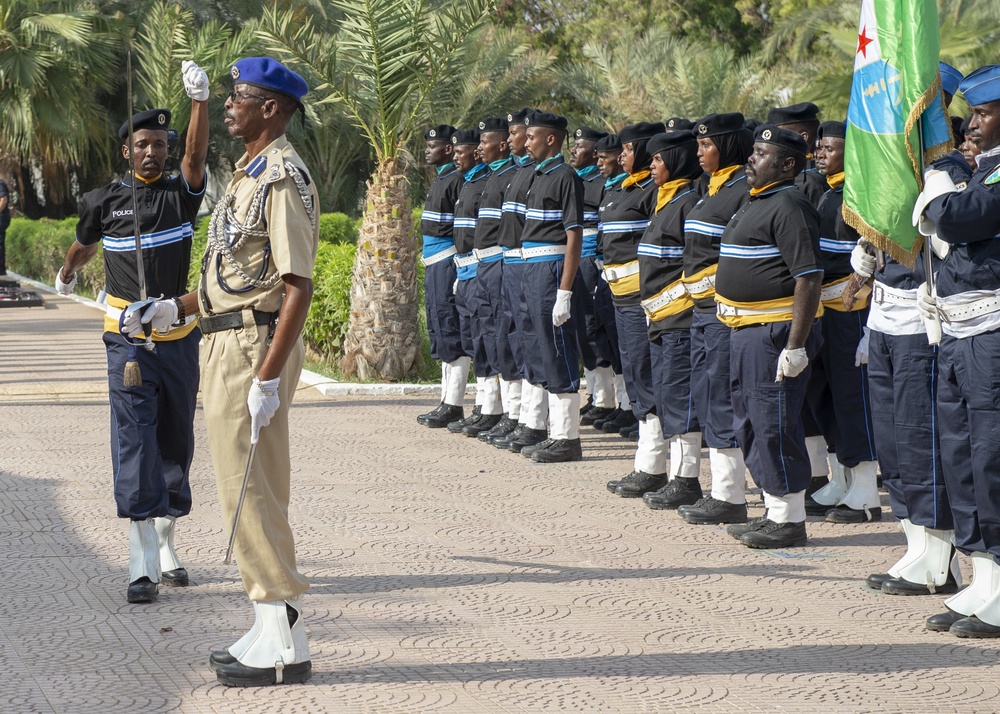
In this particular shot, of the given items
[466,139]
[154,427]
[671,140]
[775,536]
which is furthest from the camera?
[466,139]

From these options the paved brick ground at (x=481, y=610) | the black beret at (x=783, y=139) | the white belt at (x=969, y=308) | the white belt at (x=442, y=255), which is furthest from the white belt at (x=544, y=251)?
the white belt at (x=969, y=308)

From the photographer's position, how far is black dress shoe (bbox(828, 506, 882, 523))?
7828mm

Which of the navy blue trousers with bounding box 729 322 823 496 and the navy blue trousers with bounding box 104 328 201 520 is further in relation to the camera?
the navy blue trousers with bounding box 729 322 823 496

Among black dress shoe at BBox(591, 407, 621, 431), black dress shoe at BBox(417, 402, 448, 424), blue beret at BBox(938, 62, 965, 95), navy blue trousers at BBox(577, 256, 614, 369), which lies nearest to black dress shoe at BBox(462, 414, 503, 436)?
black dress shoe at BBox(417, 402, 448, 424)

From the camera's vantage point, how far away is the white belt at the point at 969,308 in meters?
5.35

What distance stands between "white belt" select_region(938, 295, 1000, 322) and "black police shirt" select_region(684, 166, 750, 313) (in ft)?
6.92

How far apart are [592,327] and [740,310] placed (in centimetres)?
411

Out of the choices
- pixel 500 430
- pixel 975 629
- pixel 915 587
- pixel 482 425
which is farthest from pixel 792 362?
pixel 482 425

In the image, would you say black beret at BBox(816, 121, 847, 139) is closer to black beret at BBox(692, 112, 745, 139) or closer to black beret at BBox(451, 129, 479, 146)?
black beret at BBox(692, 112, 745, 139)

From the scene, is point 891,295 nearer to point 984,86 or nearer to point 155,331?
point 984,86

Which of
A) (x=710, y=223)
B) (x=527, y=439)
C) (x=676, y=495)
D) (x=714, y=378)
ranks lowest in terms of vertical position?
(x=527, y=439)

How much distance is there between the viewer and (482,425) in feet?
35.5

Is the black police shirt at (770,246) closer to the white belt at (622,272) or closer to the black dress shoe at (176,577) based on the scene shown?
the white belt at (622,272)

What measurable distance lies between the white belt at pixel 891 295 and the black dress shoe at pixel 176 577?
11.8ft
